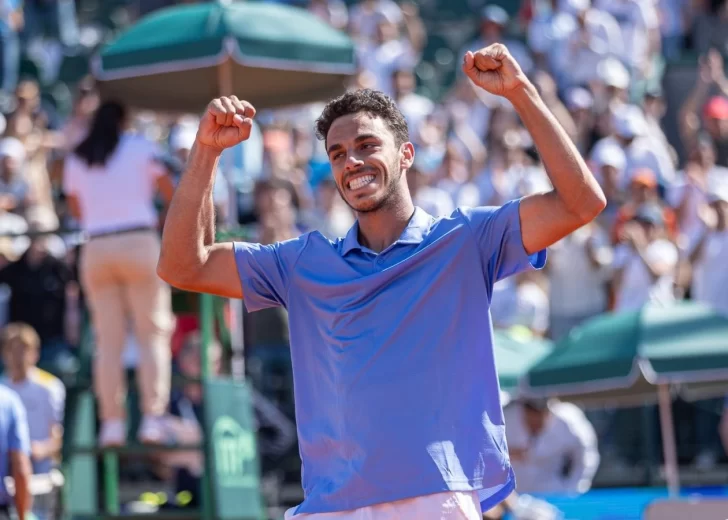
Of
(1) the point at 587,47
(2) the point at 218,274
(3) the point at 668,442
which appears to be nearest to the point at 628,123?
(1) the point at 587,47

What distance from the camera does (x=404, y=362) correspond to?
3689 millimetres

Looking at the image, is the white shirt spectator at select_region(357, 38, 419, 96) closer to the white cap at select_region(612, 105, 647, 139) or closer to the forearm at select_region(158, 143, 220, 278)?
the white cap at select_region(612, 105, 647, 139)

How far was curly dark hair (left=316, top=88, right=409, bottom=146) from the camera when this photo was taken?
399cm

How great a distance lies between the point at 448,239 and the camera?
3.87 m

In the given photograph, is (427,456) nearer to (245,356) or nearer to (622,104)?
(245,356)

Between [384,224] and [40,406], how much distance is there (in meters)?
6.25

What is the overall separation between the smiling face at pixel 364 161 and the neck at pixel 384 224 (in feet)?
0.07

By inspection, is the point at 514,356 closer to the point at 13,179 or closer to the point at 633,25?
the point at 13,179

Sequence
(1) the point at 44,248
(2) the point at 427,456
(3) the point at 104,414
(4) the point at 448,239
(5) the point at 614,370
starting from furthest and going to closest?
(1) the point at 44,248, (5) the point at 614,370, (3) the point at 104,414, (4) the point at 448,239, (2) the point at 427,456

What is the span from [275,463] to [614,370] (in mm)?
2720

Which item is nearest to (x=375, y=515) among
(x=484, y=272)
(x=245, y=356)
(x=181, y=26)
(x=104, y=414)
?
(x=484, y=272)

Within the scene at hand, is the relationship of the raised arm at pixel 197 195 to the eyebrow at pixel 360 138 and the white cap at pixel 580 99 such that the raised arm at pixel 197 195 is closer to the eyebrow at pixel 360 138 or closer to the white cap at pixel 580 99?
the eyebrow at pixel 360 138

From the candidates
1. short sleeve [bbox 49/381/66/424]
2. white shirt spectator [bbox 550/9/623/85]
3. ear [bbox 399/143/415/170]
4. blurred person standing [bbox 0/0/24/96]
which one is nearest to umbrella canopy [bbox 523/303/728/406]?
short sleeve [bbox 49/381/66/424]

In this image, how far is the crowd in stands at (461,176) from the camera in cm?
1011
